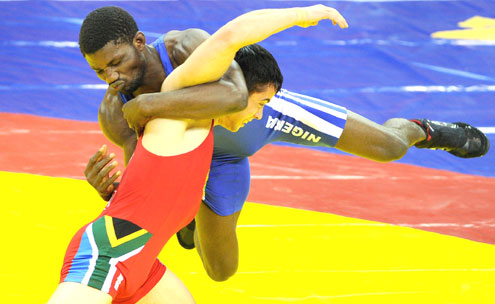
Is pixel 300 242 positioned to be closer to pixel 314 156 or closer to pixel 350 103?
pixel 314 156

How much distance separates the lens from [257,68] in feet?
10.6

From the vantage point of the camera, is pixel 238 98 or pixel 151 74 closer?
pixel 238 98

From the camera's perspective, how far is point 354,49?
8.83 meters

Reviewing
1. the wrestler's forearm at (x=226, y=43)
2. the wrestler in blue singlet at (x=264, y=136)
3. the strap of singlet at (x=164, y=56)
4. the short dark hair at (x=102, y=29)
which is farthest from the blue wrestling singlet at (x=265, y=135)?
the wrestler's forearm at (x=226, y=43)

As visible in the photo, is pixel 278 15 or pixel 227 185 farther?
pixel 227 185

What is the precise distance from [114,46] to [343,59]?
580cm

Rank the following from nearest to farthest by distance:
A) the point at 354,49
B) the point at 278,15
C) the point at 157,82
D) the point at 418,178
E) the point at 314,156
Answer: the point at 278,15
the point at 157,82
the point at 418,178
the point at 314,156
the point at 354,49

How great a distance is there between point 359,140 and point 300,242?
948mm

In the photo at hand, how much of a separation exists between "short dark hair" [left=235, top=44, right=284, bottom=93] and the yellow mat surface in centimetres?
138

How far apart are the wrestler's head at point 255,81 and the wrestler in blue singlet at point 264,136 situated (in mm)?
678

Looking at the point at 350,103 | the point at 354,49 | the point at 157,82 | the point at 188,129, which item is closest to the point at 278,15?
the point at 188,129

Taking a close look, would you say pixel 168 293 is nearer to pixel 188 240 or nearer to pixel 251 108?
pixel 251 108

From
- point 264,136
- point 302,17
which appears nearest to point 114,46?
point 302,17

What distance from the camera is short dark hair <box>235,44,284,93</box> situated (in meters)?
3.23
